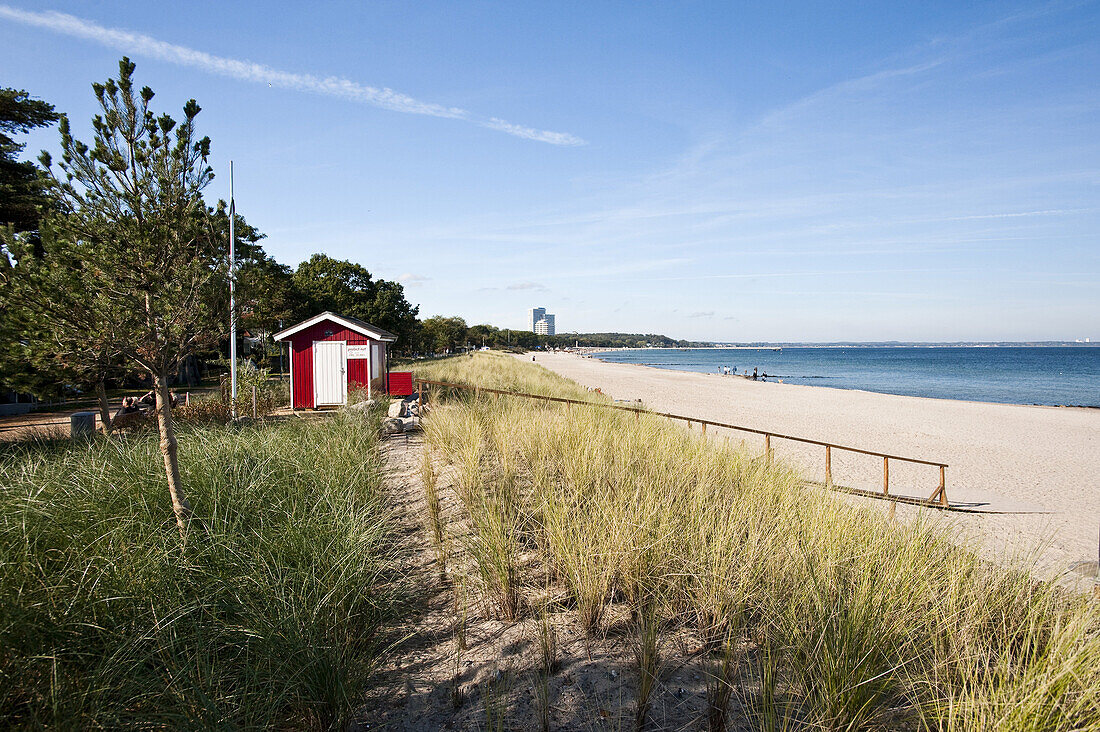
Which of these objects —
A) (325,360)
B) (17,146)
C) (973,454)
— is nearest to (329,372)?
(325,360)

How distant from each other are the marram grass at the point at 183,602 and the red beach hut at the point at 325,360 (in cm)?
1266

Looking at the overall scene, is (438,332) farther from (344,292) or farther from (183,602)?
(183,602)

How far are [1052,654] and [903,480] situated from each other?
10716 millimetres

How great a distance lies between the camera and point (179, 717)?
235 cm

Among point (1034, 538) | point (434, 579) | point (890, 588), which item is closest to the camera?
point (890, 588)

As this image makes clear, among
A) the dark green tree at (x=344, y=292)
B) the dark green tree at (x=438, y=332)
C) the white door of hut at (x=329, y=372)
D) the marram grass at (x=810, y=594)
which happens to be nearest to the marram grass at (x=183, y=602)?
the marram grass at (x=810, y=594)

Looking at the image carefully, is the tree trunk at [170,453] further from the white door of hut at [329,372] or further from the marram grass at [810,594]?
the white door of hut at [329,372]

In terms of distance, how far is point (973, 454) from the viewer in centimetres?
1616

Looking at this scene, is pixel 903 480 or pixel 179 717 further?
pixel 903 480

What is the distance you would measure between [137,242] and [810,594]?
539 centimetres

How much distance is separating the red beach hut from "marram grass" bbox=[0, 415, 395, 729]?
1266 centimetres

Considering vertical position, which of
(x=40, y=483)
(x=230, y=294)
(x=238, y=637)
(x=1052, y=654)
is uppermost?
(x=230, y=294)

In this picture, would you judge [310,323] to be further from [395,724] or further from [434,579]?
[395,724]

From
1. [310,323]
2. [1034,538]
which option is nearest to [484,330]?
[310,323]
